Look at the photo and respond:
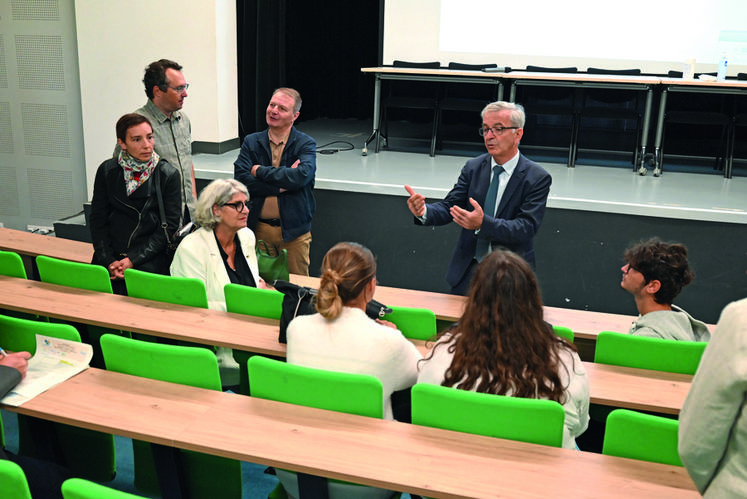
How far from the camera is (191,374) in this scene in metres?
2.35

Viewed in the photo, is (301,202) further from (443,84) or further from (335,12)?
(335,12)

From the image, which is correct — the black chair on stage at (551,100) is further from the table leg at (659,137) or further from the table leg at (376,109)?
the table leg at (376,109)

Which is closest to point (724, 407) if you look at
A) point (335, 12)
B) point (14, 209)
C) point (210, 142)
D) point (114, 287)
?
point (114, 287)

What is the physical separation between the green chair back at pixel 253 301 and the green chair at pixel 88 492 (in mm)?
1487

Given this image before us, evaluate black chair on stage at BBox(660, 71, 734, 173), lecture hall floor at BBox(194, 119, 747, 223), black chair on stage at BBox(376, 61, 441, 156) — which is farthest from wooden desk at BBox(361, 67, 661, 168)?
black chair on stage at BBox(660, 71, 734, 173)

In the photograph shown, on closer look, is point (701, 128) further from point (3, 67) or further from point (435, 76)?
point (3, 67)

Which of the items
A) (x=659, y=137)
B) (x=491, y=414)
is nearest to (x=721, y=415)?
(x=491, y=414)

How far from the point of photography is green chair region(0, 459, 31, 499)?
62.4 inches

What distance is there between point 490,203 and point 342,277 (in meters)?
1.50

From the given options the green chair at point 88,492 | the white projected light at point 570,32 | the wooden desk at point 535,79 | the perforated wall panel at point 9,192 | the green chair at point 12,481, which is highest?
the white projected light at point 570,32

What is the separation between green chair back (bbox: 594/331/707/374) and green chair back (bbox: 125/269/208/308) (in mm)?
1743

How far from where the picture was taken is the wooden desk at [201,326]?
2.38m

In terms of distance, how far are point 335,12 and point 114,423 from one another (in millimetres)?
8668

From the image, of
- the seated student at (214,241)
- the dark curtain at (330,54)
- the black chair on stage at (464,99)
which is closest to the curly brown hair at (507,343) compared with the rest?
the seated student at (214,241)
